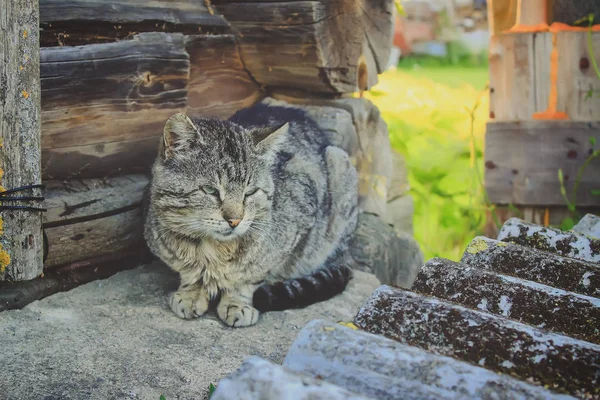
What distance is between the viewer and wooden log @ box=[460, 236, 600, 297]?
6.31 ft

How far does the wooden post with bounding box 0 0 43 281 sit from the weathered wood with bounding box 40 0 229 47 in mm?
424

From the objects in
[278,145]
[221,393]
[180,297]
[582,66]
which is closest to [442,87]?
[582,66]

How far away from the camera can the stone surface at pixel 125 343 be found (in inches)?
82.0

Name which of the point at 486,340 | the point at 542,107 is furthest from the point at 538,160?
the point at 486,340

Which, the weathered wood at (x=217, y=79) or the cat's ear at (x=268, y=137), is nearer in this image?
the cat's ear at (x=268, y=137)

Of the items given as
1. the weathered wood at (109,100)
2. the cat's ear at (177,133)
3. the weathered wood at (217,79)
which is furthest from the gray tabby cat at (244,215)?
the weathered wood at (109,100)

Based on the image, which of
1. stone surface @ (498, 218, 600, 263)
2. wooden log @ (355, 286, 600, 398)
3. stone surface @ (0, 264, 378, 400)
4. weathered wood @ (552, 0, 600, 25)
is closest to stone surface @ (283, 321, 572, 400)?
wooden log @ (355, 286, 600, 398)

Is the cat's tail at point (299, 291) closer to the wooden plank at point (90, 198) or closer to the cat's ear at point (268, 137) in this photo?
the cat's ear at point (268, 137)

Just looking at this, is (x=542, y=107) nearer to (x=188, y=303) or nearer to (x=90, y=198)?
(x=188, y=303)

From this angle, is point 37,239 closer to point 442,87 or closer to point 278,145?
point 278,145

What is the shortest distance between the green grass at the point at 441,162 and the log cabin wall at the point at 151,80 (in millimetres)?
1105

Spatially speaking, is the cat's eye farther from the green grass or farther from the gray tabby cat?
the green grass

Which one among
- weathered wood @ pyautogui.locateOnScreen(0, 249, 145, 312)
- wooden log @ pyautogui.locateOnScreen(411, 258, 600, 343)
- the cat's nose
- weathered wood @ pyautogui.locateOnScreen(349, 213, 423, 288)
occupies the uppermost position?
wooden log @ pyautogui.locateOnScreen(411, 258, 600, 343)

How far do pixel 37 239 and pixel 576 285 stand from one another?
1.82 metres
